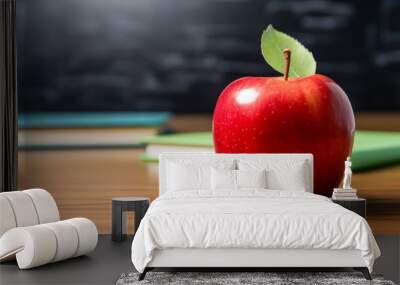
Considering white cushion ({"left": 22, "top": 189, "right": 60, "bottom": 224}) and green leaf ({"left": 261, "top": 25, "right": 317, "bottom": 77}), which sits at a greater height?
green leaf ({"left": 261, "top": 25, "right": 317, "bottom": 77})

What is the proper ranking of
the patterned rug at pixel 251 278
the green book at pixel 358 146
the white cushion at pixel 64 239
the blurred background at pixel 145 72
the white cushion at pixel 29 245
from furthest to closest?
the blurred background at pixel 145 72 → the green book at pixel 358 146 → the white cushion at pixel 64 239 → the white cushion at pixel 29 245 → the patterned rug at pixel 251 278

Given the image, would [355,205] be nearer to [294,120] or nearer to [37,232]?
[294,120]

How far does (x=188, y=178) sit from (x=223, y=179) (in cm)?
20

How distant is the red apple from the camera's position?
4.25 meters

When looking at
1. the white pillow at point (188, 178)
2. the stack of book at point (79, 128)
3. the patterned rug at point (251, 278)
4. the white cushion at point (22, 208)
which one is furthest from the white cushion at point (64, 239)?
the stack of book at point (79, 128)

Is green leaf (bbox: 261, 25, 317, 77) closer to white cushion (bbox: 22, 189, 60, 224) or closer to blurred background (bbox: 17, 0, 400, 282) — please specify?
blurred background (bbox: 17, 0, 400, 282)

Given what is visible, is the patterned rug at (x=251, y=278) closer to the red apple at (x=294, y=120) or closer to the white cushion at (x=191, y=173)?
the white cushion at (x=191, y=173)

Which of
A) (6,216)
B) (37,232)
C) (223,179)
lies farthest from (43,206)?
(223,179)

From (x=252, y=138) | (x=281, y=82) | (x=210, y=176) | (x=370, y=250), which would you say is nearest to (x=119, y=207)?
(x=210, y=176)

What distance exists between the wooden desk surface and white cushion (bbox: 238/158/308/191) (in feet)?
2.73

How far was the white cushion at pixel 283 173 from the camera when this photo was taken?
13.6 feet

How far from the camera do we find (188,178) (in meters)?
4.18

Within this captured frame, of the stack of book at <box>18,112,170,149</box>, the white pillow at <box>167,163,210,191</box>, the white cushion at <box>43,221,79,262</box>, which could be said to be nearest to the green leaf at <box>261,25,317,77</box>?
the white pillow at <box>167,163,210,191</box>

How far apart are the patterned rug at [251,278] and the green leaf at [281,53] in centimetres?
151
